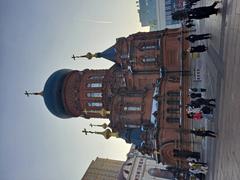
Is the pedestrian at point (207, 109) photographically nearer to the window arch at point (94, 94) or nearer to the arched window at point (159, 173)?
the window arch at point (94, 94)

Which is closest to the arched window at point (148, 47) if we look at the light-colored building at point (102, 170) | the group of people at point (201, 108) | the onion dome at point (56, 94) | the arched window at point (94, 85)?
the arched window at point (94, 85)

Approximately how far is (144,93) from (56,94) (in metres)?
12.3

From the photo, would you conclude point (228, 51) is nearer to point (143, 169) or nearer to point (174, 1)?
point (143, 169)

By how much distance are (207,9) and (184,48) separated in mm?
18160

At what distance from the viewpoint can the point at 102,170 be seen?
345 ft

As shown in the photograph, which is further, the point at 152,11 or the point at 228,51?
the point at 152,11

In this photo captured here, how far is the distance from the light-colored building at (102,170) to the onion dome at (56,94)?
59.3 metres

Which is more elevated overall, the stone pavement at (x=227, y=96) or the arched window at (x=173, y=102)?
the stone pavement at (x=227, y=96)

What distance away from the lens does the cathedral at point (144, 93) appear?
37.0 metres

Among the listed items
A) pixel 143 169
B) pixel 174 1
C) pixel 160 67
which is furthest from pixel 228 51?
pixel 174 1

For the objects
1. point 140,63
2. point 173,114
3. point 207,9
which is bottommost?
point 173,114

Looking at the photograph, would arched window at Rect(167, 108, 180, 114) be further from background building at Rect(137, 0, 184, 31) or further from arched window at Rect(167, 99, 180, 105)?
background building at Rect(137, 0, 184, 31)

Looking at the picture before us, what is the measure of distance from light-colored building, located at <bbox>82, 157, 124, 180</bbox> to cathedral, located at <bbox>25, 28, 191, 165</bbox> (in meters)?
61.1

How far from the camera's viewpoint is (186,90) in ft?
120
